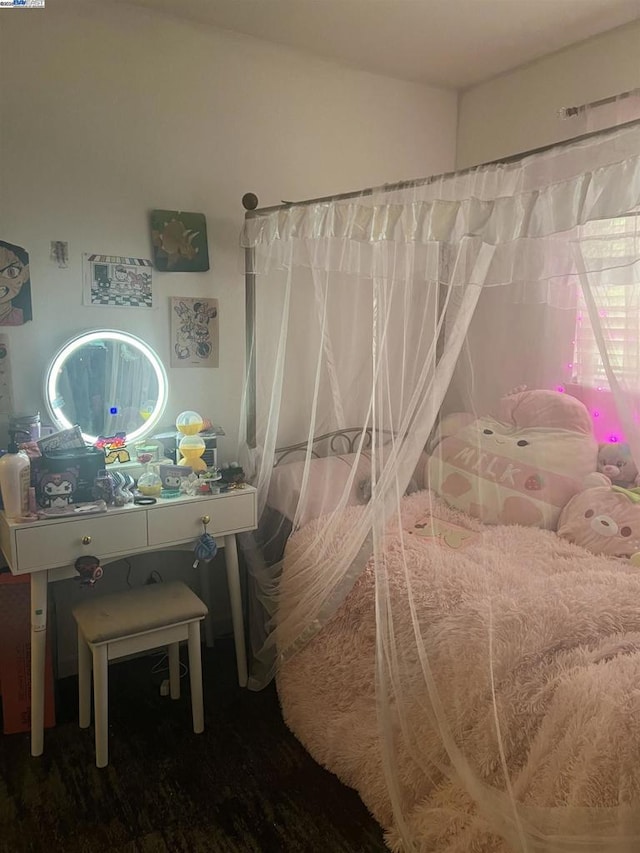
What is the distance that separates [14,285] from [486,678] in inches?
82.2

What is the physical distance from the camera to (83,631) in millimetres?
2184

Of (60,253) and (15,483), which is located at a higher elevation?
(60,253)

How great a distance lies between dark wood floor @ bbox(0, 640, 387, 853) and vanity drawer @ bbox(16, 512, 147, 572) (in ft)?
2.25

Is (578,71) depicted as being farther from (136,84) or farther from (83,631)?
(83,631)

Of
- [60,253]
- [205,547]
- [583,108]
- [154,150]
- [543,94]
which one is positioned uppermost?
[543,94]

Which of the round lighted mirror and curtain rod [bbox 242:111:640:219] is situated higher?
curtain rod [bbox 242:111:640:219]

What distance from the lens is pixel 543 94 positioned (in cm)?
295

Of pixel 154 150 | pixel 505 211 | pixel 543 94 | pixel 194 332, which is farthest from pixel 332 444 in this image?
pixel 543 94

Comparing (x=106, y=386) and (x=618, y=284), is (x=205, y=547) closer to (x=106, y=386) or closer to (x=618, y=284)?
(x=106, y=386)

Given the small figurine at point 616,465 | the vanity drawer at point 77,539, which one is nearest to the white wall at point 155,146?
the vanity drawer at point 77,539

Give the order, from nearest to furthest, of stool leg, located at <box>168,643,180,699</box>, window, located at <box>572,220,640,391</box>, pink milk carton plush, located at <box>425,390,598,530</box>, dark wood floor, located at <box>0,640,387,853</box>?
window, located at <box>572,220,640,391</box>
dark wood floor, located at <box>0,640,387,853</box>
pink milk carton plush, located at <box>425,390,598,530</box>
stool leg, located at <box>168,643,180,699</box>

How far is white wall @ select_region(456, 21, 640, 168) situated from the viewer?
2625 mm

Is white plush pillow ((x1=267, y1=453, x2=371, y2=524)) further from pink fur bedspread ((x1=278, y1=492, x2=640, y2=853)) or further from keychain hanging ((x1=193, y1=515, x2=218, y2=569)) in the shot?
keychain hanging ((x1=193, y1=515, x2=218, y2=569))

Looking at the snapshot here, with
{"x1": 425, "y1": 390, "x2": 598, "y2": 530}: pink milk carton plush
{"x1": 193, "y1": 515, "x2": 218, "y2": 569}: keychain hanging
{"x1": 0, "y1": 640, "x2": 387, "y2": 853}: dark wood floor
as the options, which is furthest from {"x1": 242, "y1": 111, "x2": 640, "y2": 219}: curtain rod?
{"x1": 0, "y1": 640, "x2": 387, "y2": 853}: dark wood floor
